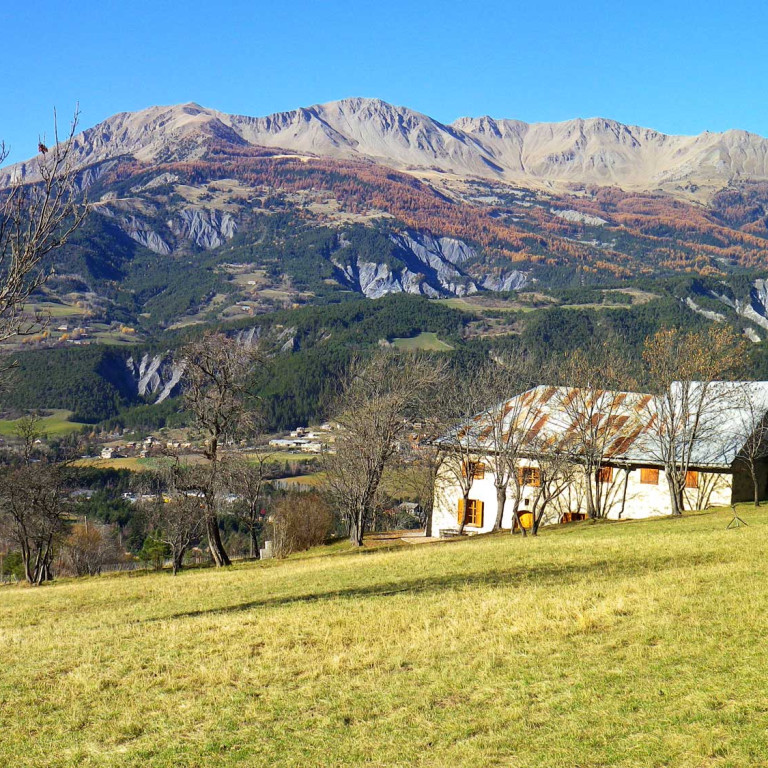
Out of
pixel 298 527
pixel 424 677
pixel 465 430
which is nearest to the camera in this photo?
pixel 424 677

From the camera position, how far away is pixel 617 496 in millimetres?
46875

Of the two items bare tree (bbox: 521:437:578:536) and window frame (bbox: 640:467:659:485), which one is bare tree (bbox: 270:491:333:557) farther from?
window frame (bbox: 640:467:659:485)

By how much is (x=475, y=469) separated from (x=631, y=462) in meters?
9.57

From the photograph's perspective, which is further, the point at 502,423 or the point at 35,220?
the point at 502,423

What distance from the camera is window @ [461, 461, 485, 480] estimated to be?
48.2 m

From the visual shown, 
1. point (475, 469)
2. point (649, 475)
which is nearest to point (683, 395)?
point (649, 475)

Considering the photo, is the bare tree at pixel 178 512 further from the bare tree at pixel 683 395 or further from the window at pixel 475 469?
the bare tree at pixel 683 395

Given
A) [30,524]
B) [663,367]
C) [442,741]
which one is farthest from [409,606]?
[30,524]

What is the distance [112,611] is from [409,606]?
9.27 metres

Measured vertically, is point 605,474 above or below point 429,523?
above

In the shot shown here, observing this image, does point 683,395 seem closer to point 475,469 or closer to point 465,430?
point 465,430

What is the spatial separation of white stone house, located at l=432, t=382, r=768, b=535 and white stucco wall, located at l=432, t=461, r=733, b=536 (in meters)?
0.05

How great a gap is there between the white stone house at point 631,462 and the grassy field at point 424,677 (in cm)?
2588

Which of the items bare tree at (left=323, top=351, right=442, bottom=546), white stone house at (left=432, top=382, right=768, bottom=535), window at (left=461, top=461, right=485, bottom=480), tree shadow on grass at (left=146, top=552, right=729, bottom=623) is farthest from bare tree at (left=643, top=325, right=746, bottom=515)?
tree shadow on grass at (left=146, top=552, right=729, bottom=623)
